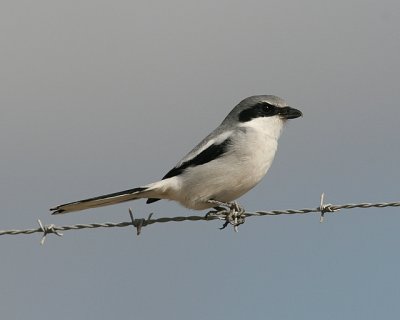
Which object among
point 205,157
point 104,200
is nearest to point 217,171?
point 205,157

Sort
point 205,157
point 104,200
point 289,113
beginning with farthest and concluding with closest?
point 289,113 < point 205,157 < point 104,200

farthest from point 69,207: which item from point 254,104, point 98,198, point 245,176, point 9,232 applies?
point 254,104

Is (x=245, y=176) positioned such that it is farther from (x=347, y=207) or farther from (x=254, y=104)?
(x=347, y=207)

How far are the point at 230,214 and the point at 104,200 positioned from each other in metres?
1.00

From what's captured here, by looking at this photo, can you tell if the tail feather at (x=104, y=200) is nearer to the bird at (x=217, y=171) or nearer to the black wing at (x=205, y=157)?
the bird at (x=217, y=171)

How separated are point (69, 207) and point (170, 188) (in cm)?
102

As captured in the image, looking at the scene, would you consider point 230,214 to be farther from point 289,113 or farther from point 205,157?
point 289,113

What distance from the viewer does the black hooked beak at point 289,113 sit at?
7754mm

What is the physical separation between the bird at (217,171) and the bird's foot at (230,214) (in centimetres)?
8

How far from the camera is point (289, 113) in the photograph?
780 cm

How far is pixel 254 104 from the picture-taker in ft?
25.7

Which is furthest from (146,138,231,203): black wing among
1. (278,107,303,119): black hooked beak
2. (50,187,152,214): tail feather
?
(278,107,303,119): black hooked beak

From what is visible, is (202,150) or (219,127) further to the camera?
(219,127)

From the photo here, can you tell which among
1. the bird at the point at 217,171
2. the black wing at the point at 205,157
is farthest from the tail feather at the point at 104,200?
the black wing at the point at 205,157
